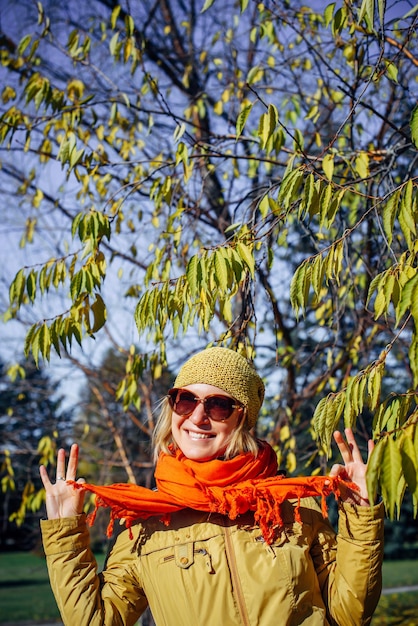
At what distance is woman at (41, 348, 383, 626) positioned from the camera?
6.27 feet

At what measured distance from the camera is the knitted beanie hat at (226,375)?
87.5 inches

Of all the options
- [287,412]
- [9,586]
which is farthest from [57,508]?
[9,586]

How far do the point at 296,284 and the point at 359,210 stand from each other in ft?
6.40

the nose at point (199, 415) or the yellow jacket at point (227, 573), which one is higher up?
the nose at point (199, 415)

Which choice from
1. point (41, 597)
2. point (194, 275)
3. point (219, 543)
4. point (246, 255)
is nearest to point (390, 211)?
point (246, 255)

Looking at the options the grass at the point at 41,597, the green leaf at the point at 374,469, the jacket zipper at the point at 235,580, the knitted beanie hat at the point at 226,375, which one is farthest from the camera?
the grass at the point at 41,597

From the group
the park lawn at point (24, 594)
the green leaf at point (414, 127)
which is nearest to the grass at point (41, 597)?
the park lawn at point (24, 594)

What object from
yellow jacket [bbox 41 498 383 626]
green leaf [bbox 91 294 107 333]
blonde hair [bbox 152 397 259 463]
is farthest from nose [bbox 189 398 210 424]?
green leaf [bbox 91 294 107 333]

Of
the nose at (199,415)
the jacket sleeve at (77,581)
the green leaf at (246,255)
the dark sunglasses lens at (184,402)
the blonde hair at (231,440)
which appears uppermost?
the green leaf at (246,255)

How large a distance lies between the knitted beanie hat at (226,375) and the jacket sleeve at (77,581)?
58 cm

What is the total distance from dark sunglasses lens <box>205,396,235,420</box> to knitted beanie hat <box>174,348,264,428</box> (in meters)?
0.04

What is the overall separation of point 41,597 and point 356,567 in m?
12.7

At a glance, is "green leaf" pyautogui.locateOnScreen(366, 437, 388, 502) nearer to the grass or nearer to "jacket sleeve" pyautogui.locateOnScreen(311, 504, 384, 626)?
Answer: "jacket sleeve" pyautogui.locateOnScreen(311, 504, 384, 626)

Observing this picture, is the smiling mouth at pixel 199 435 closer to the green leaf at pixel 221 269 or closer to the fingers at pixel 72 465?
the fingers at pixel 72 465
